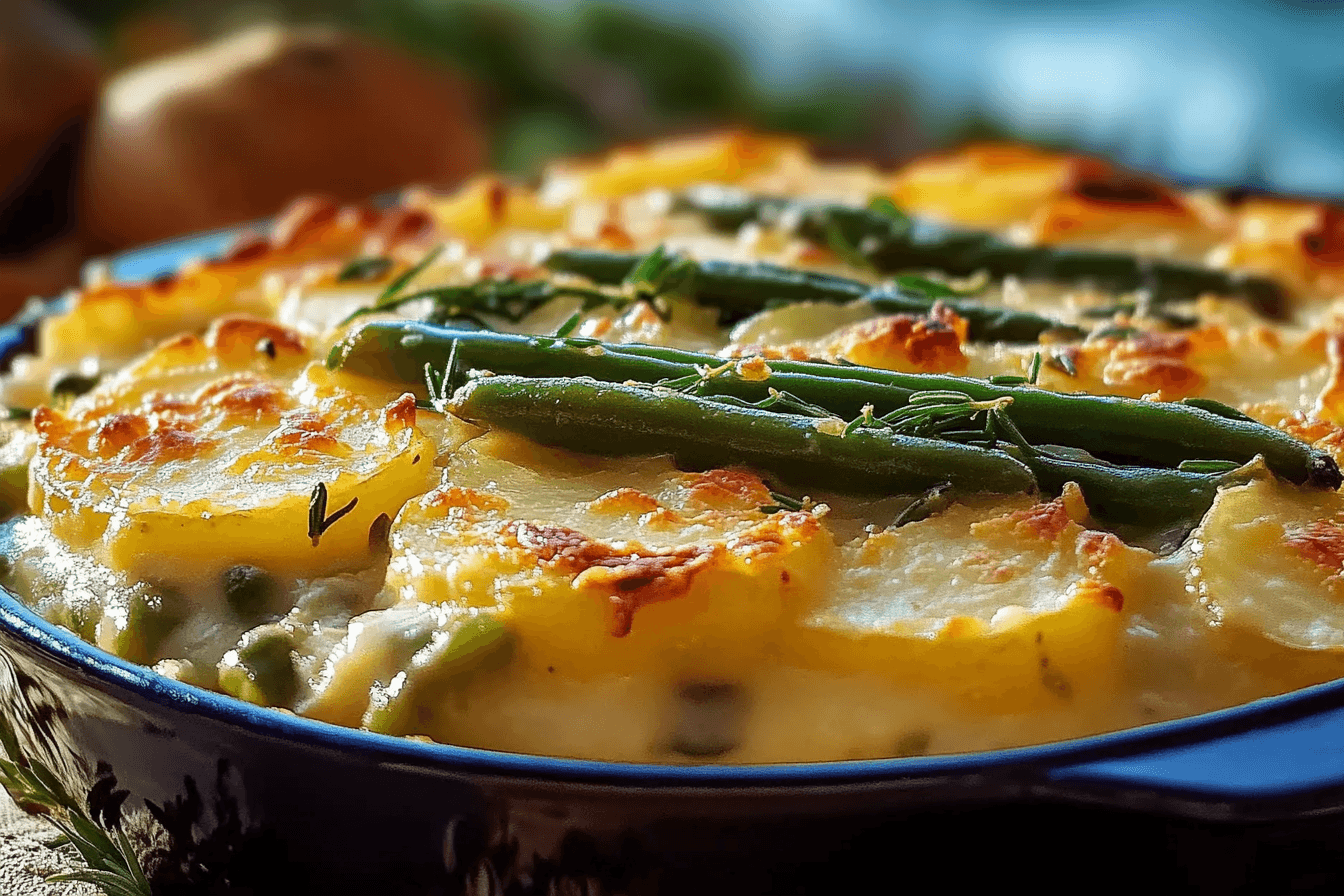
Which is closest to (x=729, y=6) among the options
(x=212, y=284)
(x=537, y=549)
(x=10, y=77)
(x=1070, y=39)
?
(x=1070, y=39)

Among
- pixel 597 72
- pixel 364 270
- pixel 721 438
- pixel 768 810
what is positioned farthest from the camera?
pixel 597 72

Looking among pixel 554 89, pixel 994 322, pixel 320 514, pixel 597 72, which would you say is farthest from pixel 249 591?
pixel 597 72

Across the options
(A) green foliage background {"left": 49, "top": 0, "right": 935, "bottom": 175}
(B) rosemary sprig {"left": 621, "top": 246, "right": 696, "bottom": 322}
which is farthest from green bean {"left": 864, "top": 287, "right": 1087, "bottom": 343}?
(A) green foliage background {"left": 49, "top": 0, "right": 935, "bottom": 175}

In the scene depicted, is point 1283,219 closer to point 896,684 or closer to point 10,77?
point 896,684

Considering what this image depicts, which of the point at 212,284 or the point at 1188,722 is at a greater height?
the point at 1188,722

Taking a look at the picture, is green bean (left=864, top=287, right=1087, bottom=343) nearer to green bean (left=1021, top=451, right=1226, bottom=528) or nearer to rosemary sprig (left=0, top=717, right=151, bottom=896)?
green bean (left=1021, top=451, right=1226, bottom=528)

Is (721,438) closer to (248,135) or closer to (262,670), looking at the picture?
(262,670)
